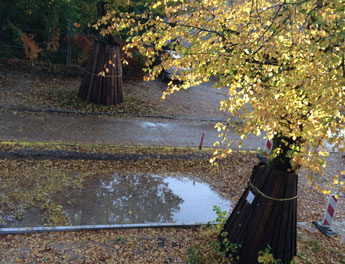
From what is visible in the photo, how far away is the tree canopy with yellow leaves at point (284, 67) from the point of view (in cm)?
405

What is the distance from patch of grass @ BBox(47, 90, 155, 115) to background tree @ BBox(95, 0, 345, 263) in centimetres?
784

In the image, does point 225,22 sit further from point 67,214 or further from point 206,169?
point 206,169

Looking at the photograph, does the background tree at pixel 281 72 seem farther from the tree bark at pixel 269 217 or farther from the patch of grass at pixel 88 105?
the patch of grass at pixel 88 105

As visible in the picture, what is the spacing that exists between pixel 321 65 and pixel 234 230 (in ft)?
10.3

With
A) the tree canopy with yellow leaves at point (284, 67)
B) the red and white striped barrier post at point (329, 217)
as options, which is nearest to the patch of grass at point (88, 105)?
the tree canopy with yellow leaves at point (284, 67)

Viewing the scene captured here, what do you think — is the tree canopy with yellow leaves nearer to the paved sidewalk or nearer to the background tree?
the background tree

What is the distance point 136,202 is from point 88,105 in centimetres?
673

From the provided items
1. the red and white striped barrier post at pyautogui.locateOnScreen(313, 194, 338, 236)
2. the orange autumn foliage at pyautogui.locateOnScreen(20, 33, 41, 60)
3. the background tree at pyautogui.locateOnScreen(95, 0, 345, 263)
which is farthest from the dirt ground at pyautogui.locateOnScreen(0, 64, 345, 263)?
the background tree at pyautogui.locateOnScreen(95, 0, 345, 263)

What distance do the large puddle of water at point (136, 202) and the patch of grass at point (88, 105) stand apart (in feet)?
16.8

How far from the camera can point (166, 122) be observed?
44.6 feet

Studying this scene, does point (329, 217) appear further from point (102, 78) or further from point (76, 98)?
point (76, 98)

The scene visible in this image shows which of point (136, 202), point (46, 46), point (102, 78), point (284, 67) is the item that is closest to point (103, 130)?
point (102, 78)

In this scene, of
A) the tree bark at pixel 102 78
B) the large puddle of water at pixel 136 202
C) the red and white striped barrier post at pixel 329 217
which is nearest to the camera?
the large puddle of water at pixel 136 202

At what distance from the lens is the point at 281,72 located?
179 inches
